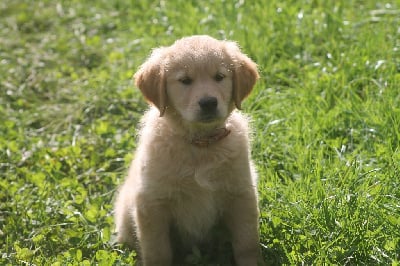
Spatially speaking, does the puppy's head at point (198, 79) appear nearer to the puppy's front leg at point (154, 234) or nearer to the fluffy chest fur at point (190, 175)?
the fluffy chest fur at point (190, 175)

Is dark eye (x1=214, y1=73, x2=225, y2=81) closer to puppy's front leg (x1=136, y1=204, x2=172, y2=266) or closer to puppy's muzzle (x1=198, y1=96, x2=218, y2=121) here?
puppy's muzzle (x1=198, y1=96, x2=218, y2=121)

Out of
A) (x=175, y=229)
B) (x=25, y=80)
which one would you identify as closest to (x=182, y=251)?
(x=175, y=229)

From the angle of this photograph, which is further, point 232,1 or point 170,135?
point 232,1

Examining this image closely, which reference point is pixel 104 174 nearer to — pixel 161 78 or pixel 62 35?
pixel 161 78

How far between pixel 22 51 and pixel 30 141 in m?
1.80

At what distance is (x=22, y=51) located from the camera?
661 centimetres

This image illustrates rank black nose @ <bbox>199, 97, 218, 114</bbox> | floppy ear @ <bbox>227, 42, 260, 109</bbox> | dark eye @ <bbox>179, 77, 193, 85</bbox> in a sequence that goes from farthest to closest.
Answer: floppy ear @ <bbox>227, 42, 260, 109</bbox> → dark eye @ <bbox>179, 77, 193, 85</bbox> → black nose @ <bbox>199, 97, 218, 114</bbox>

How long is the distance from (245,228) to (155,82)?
85 centimetres

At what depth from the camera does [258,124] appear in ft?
15.1

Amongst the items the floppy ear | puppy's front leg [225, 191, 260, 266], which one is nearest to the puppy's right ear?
the floppy ear

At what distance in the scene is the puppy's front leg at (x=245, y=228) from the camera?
139 inches

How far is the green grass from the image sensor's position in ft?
11.7

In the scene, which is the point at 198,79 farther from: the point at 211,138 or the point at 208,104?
the point at 211,138

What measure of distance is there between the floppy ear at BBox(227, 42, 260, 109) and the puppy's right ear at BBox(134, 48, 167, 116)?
353 mm
